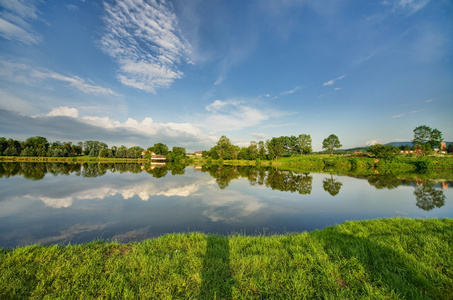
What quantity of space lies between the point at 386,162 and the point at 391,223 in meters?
61.7

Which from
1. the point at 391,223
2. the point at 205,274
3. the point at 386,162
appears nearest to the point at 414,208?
the point at 391,223

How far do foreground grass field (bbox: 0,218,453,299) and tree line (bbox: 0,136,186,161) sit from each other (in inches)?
4035

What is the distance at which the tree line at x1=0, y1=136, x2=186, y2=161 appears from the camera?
75.9m

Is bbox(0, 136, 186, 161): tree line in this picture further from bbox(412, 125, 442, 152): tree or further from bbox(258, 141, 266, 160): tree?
bbox(412, 125, 442, 152): tree

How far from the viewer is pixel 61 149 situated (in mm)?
90250

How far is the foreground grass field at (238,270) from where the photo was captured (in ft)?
10.8

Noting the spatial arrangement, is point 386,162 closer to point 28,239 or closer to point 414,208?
point 414,208

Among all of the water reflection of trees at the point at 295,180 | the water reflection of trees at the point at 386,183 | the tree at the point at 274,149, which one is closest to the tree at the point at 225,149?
the tree at the point at 274,149

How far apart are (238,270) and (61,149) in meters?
123

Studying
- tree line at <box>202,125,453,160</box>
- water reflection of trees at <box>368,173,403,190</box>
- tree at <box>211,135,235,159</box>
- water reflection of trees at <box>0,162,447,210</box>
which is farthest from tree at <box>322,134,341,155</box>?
water reflection of trees at <box>368,173,403,190</box>

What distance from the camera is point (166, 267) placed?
13.5 feet

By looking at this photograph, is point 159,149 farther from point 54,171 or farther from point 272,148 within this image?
point 54,171

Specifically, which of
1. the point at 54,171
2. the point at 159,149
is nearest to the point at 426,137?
the point at 54,171

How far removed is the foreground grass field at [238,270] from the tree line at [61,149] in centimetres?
10250
